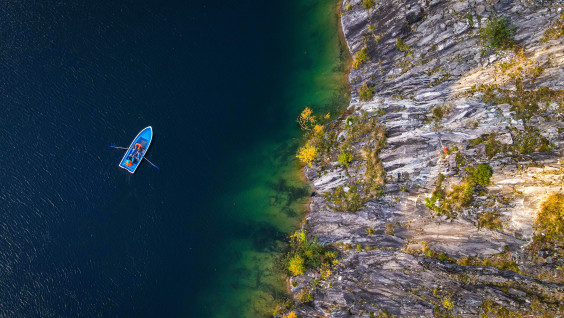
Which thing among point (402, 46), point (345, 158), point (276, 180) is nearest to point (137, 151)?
point (276, 180)

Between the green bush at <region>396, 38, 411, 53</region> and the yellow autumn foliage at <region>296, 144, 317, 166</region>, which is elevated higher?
the green bush at <region>396, 38, 411, 53</region>

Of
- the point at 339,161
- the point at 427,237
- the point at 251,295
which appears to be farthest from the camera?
the point at 251,295

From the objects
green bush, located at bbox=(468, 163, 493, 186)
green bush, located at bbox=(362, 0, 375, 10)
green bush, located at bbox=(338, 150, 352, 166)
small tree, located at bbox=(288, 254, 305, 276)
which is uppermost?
green bush, located at bbox=(362, 0, 375, 10)

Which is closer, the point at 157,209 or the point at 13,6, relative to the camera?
the point at 157,209

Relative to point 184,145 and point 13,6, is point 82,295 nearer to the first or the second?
point 184,145

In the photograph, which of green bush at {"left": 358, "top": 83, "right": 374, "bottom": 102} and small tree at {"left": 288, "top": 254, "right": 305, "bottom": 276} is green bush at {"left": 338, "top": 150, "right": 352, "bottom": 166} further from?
small tree at {"left": 288, "top": 254, "right": 305, "bottom": 276}

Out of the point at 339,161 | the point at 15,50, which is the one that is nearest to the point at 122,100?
the point at 15,50

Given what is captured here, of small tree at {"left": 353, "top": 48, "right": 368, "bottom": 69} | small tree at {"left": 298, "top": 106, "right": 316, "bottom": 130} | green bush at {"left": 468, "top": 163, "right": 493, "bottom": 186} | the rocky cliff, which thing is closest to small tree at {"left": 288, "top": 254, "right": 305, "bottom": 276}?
the rocky cliff
